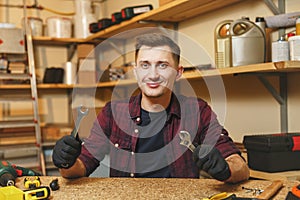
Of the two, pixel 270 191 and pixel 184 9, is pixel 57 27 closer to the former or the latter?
pixel 184 9

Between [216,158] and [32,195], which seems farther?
[216,158]

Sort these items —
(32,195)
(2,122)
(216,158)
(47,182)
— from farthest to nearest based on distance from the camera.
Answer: (2,122) → (47,182) → (216,158) → (32,195)

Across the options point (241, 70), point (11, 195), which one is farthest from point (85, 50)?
point (11, 195)

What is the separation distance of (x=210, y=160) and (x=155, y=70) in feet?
1.76

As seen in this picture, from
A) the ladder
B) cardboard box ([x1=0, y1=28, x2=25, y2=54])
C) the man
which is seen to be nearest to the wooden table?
the man

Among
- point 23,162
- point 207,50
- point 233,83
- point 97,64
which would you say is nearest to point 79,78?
point 97,64

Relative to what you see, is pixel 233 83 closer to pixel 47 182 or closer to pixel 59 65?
pixel 47 182

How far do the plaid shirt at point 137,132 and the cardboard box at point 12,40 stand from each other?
1.90m

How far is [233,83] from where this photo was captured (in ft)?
7.46

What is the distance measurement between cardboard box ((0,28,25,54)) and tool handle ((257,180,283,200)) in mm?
2702

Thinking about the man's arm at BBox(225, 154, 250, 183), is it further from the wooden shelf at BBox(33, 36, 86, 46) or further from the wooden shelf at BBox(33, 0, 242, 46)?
the wooden shelf at BBox(33, 36, 86, 46)

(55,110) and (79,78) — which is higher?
(79,78)

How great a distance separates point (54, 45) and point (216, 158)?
302 centimetres

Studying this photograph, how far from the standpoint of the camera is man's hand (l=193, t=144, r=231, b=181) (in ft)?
3.38
